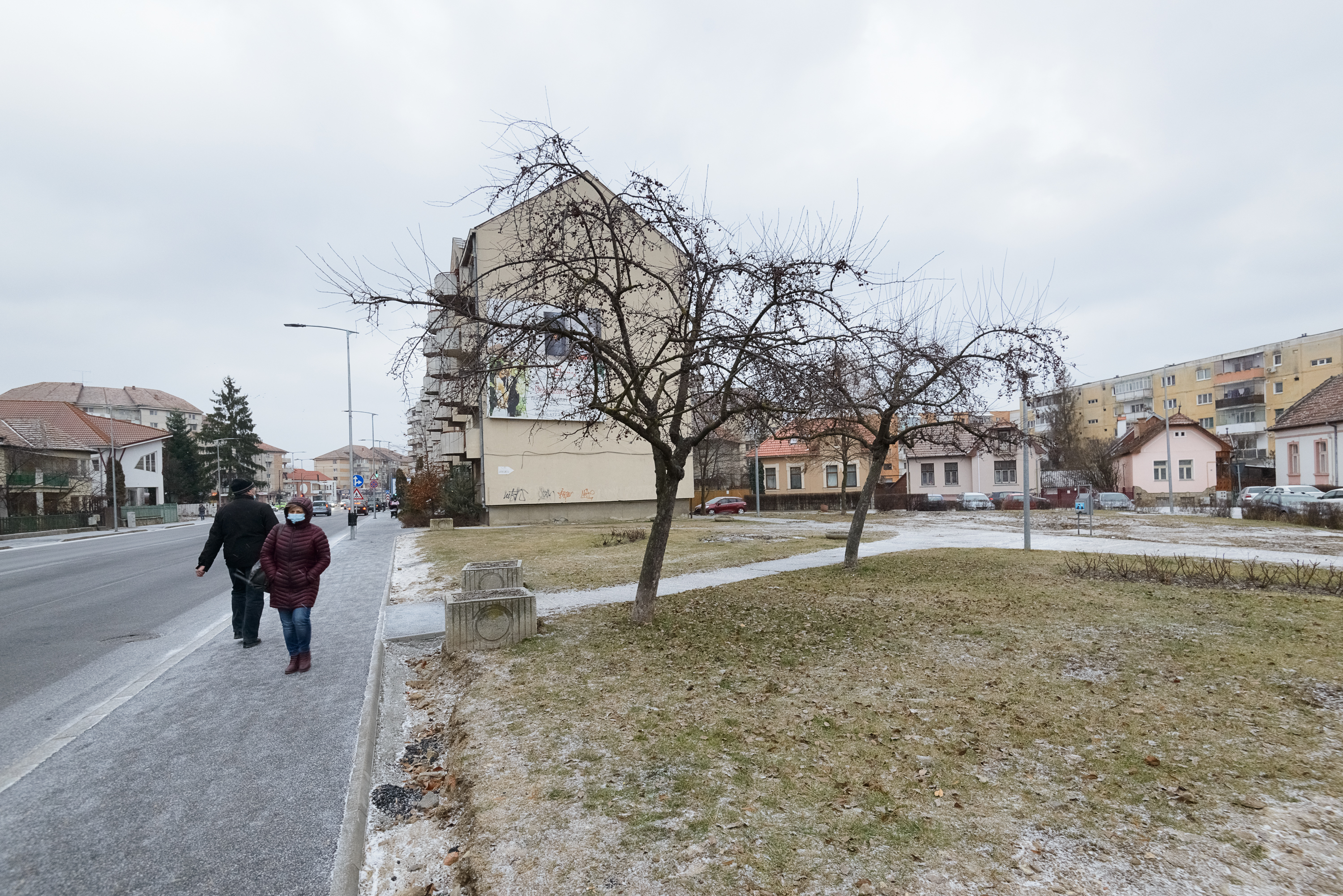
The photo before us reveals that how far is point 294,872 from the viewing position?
3.34 m

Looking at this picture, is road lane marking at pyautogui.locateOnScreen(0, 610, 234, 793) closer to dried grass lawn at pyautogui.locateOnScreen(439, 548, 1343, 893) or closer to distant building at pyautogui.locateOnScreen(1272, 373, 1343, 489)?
dried grass lawn at pyautogui.locateOnScreen(439, 548, 1343, 893)

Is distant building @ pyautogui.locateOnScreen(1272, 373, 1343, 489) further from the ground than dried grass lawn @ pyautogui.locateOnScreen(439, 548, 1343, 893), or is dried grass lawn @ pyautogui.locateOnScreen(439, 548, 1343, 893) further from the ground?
distant building @ pyautogui.locateOnScreen(1272, 373, 1343, 489)

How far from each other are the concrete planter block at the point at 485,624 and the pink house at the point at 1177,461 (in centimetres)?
5562

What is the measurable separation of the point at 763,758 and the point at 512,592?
4.50 metres

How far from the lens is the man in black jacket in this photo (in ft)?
26.1

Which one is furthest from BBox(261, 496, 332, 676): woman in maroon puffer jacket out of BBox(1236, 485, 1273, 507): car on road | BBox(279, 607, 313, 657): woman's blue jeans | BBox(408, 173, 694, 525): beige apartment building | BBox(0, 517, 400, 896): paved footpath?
BBox(1236, 485, 1273, 507): car on road

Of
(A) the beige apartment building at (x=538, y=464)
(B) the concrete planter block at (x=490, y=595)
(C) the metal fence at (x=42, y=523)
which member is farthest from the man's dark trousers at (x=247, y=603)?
(C) the metal fence at (x=42, y=523)

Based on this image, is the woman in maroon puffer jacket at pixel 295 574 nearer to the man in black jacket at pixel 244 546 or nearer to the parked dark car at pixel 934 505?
the man in black jacket at pixel 244 546

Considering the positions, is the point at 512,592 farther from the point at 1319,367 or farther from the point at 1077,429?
the point at 1319,367

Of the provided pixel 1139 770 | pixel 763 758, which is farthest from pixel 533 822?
pixel 1139 770

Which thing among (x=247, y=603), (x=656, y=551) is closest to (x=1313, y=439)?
(x=656, y=551)

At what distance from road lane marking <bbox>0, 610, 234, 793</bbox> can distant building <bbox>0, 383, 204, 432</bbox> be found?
102610 mm

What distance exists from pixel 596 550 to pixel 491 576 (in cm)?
910

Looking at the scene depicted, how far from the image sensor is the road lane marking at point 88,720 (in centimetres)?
452
